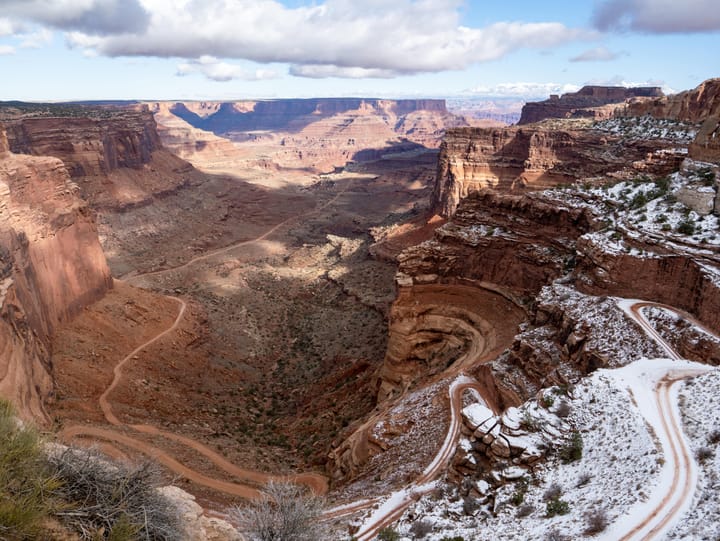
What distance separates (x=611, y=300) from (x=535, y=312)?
11.8 ft

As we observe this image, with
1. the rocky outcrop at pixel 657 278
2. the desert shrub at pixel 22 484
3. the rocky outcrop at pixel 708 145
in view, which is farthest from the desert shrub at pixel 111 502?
the rocky outcrop at pixel 708 145

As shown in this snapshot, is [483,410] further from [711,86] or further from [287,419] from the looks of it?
[711,86]

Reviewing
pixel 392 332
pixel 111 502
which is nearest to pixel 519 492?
pixel 111 502

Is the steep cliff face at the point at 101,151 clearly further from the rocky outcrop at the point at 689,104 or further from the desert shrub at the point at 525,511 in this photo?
the desert shrub at the point at 525,511

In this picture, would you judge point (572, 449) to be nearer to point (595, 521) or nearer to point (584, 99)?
point (595, 521)

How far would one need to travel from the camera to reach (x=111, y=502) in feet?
28.9

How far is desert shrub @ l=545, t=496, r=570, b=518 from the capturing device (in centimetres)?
1017

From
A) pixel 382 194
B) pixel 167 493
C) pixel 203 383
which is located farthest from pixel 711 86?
pixel 382 194

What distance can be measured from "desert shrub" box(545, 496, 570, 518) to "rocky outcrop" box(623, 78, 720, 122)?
4981 centimetres

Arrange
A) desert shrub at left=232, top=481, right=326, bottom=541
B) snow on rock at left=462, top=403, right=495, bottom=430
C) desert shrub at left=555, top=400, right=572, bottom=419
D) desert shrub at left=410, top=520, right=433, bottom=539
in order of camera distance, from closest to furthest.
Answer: desert shrub at left=232, top=481, right=326, bottom=541, desert shrub at left=410, top=520, right=433, bottom=539, desert shrub at left=555, top=400, right=572, bottom=419, snow on rock at left=462, top=403, right=495, bottom=430

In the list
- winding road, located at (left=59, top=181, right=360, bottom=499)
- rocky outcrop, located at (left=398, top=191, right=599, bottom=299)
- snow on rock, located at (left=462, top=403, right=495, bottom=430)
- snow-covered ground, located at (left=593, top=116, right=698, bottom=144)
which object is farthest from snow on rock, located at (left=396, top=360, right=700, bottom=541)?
snow-covered ground, located at (left=593, top=116, right=698, bottom=144)

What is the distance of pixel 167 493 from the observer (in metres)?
11.2

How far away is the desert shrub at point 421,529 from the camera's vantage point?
36.8 ft

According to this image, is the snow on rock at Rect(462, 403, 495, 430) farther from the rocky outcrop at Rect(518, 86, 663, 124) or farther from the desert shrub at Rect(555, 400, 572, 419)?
the rocky outcrop at Rect(518, 86, 663, 124)
